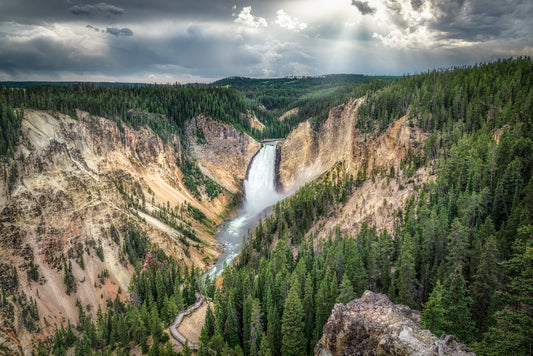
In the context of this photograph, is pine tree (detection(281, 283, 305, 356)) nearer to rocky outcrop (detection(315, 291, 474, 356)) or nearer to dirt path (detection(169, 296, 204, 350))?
rocky outcrop (detection(315, 291, 474, 356))

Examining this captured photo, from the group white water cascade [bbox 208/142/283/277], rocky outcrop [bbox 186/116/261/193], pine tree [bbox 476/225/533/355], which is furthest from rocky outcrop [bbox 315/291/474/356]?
rocky outcrop [bbox 186/116/261/193]

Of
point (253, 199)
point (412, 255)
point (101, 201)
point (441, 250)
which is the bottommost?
point (253, 199)

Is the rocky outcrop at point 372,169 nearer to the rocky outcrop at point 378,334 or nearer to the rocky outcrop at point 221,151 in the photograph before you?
the rocky outcrop at point 378,334

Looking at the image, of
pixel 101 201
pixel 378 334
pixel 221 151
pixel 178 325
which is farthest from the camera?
pixel 221 151

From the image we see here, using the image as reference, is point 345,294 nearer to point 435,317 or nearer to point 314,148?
point 435,317

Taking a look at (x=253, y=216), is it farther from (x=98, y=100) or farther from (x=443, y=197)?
(x=443, y=197)

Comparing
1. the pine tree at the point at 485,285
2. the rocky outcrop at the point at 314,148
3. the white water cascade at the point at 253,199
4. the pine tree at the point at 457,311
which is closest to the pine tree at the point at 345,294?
the pine tree at the point at 485,285

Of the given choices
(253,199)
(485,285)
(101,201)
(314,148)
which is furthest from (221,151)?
(485,285)

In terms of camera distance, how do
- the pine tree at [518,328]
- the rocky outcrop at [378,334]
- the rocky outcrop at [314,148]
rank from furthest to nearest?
the rocky outcrop at [314,148] → the rocky outcrop at [378,334] → the pine tree at [518,328]
